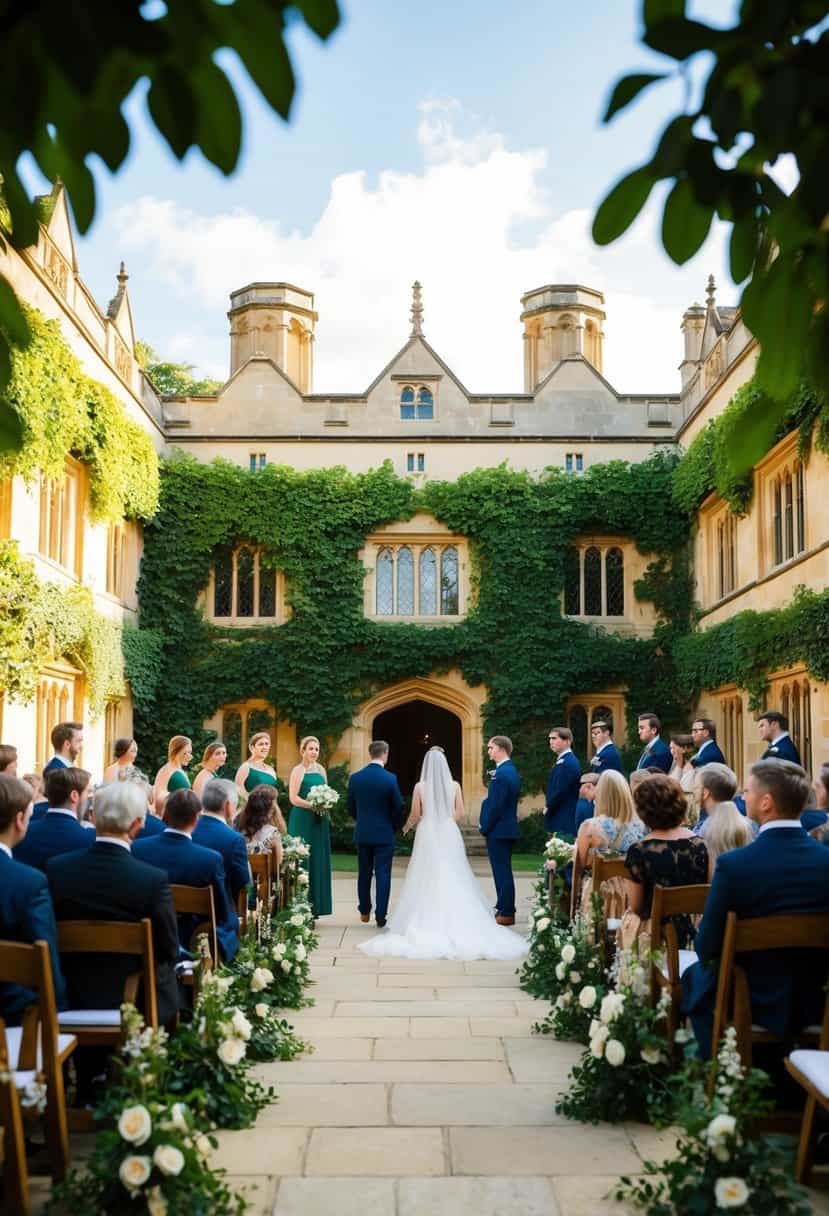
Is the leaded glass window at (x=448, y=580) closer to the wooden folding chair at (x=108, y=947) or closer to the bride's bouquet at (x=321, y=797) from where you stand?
the bride's bouquet at (x=321, y=797)

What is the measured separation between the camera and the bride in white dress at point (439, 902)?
9.76 meters

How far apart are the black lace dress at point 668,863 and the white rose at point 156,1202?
2592 mm

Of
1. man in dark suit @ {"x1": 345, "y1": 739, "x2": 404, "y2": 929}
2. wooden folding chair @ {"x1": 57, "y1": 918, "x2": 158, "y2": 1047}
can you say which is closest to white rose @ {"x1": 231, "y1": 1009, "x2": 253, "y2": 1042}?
wooden folding chair @ {"x1": 57, "y1": 918, "x2": 158, "y2": 1047}

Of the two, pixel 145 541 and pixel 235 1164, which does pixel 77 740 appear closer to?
pixel 235 1164

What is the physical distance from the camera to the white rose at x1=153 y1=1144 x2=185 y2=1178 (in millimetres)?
3311

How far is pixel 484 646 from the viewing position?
20734mm

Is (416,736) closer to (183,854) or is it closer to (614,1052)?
(183,854)

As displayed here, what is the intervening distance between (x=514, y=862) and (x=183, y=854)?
13.4 meters

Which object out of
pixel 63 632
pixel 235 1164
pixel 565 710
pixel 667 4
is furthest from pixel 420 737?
pixel 667 4

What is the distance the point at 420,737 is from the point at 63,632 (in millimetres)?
14871

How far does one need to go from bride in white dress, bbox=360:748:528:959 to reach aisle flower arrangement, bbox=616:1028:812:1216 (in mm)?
6164

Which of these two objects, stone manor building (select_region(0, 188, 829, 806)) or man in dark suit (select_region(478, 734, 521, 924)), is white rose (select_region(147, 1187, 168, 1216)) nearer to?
man in dark suit (select_region(478, 734, 521, 924))

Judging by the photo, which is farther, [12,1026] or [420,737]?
[420,737]

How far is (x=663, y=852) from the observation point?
5289mm
